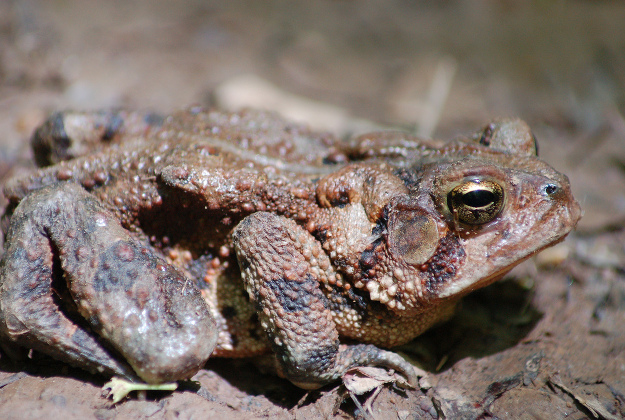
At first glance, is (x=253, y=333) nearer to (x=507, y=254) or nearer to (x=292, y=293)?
(x=292, y=293)

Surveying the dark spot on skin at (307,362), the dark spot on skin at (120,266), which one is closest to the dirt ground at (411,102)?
the dark spot on skin at (307,362)

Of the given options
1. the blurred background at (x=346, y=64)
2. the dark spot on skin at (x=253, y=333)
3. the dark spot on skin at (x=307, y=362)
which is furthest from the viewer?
the blurred background at (x=346, y=64)

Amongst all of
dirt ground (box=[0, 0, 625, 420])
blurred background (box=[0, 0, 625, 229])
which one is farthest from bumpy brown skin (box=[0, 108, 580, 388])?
blurred background (box=[0, 0, 625, 229])

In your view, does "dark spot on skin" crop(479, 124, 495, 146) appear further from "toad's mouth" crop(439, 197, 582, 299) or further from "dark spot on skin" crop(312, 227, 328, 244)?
"dark spot on skin" crop(312, 227, 328, 244)

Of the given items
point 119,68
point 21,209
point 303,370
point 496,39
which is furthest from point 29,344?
point 496,39

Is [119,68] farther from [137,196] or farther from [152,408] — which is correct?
[152,408]

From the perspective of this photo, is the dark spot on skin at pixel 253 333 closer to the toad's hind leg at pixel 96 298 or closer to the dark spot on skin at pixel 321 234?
the toad's hind leg at pixel 96 298

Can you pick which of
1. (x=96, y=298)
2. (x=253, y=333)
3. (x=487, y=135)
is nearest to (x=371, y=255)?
(x=253, y=333)
